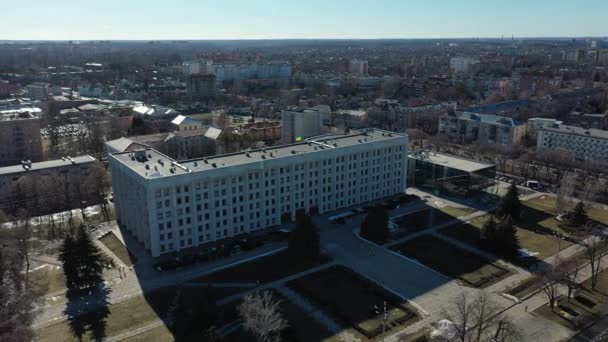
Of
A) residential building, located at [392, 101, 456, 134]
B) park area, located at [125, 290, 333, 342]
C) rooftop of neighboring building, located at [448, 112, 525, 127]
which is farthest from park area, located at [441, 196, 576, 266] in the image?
residential building, located at [392, 101, 456, 134]

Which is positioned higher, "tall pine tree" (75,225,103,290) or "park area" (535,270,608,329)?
"tall pine tree" (75,225,103,290)

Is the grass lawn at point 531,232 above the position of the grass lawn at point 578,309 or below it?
above

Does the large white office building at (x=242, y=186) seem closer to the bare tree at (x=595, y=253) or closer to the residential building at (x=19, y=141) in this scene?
the bare tree at (x=595, y=253)

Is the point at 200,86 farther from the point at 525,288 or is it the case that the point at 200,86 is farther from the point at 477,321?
the point at 477,321

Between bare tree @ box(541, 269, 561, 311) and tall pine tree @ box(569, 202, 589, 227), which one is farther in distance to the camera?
tall pine tree @ box(569, 202, 589, 227)

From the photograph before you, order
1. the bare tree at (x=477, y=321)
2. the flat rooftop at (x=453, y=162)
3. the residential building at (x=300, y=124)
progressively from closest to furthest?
1. the bare tree at (x=477, y=321)
2. the flat rooftop at (x=453, y=162)
3. the residential building at (x=300, y=124)

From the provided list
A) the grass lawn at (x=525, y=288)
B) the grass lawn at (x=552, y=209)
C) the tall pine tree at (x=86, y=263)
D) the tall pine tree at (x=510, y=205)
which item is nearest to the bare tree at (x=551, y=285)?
the grass lawn at (x=525, y=288)

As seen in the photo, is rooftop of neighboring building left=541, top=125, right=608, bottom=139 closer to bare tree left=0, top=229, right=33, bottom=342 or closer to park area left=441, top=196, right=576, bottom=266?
park area left=441, top=196, right=576, bottom=266
